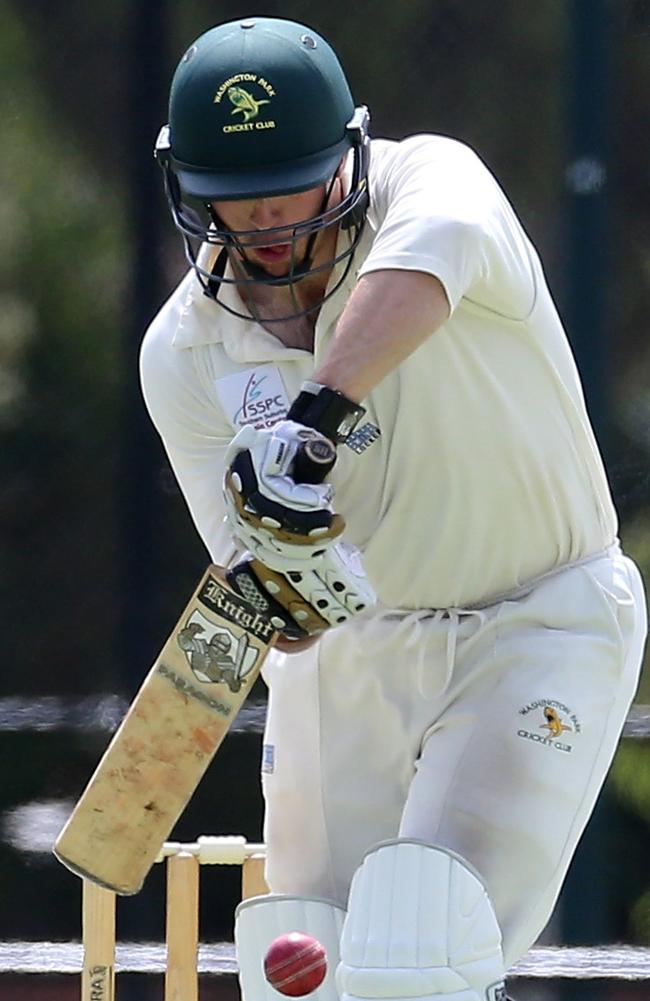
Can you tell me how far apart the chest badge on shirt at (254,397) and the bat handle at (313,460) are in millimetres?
370

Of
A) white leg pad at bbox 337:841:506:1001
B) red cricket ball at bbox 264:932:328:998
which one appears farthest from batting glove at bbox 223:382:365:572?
red cricket ball at bbox 264:932:328:998

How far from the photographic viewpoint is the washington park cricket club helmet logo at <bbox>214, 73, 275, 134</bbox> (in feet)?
7.80

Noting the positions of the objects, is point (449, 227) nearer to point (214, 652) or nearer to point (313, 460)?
point (313, 460)

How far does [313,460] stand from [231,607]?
334 mm

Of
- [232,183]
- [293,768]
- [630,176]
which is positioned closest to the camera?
[232,183]

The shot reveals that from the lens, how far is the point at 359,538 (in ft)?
8.32

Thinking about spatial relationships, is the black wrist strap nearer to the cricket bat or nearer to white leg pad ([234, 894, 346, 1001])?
the cricket bat

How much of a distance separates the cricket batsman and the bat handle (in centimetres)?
10

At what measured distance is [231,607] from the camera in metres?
2.38

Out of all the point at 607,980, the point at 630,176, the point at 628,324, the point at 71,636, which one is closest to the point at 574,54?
the point at 630,176

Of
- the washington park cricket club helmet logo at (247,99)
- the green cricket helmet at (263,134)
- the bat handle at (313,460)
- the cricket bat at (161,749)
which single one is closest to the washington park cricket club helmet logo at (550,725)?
the cricket bat at (161,749)

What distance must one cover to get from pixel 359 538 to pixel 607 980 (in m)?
1.51

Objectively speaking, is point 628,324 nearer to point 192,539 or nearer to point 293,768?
point 192,539

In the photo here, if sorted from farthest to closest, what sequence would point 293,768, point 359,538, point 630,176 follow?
1. point 630,176
2. point 293,768
3. point 359,538
